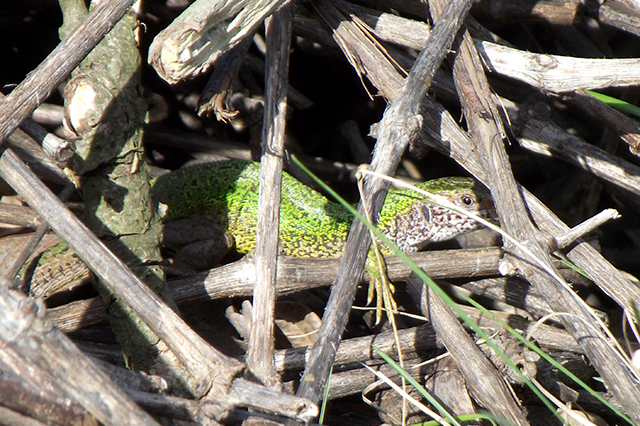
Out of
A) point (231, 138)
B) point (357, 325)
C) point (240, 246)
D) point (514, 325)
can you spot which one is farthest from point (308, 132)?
point (514, 325)

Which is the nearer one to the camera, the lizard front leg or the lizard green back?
the lizard front leg

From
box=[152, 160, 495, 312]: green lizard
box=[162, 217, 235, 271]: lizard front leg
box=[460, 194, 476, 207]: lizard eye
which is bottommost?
box=[162, 217, 235, 271]: lizard front leg

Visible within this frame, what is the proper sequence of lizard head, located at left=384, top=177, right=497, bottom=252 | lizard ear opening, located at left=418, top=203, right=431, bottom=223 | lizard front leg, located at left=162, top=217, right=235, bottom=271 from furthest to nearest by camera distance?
lizard ear opening, located at left=418, top=203, right=431, bottom=223 → lizard front leg, located at left=162, top=217, right=235, bottom=271 → lizard head, located at left=384, top=177, right=497, bottom=252

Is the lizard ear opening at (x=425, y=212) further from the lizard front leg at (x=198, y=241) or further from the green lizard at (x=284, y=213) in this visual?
the lizard front leg at (x=198, y=241)

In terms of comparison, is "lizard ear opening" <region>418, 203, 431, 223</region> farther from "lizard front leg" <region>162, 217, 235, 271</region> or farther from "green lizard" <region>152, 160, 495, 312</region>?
"lizard front leg" <region>162, 217, 235, 271</region>

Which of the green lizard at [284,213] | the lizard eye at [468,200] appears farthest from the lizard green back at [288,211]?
the lizard eye at [468,200]

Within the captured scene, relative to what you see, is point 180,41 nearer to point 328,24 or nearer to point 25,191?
point 25,191

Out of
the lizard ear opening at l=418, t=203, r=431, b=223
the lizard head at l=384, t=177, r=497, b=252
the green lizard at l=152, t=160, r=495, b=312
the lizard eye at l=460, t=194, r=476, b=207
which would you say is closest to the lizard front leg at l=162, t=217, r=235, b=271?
the green lizard at l=152, t=160, r=495, b=312

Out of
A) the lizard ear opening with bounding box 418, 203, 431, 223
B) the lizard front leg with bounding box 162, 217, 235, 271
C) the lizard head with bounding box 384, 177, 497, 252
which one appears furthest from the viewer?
the lizard ear opening with bounding box 418, 203, 431, 223
